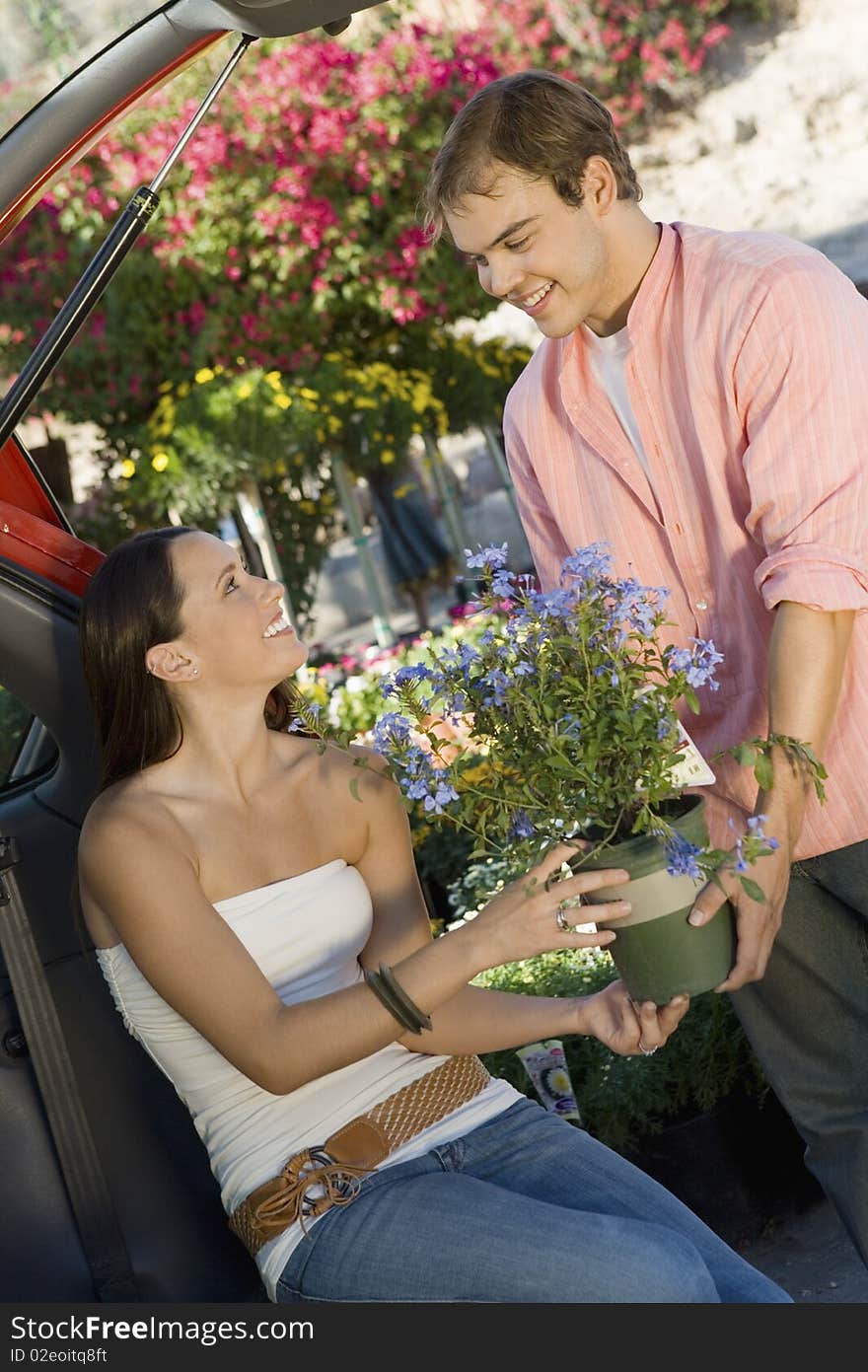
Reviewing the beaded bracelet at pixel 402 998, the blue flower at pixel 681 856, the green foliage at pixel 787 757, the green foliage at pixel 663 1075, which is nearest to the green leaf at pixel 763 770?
the green foliage at pixel 787 757

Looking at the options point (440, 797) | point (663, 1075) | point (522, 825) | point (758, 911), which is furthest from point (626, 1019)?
point (663, 1075)

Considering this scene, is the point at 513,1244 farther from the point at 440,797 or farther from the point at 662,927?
the point at 440,797

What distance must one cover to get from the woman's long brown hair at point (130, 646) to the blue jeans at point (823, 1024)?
2.42 ft

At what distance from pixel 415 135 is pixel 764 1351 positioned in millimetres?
6996

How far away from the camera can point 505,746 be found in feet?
5.66

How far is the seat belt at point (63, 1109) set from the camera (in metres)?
1.92

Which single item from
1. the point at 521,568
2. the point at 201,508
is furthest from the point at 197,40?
the point at 521,568

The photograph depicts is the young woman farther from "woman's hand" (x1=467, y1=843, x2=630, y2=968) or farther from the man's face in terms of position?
the man's face

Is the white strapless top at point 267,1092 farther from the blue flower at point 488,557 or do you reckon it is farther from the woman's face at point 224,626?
the blue flower at point 488,557

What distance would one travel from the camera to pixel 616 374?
2.12 m

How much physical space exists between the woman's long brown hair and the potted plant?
372mm

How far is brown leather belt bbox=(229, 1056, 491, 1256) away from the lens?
5.98 ft

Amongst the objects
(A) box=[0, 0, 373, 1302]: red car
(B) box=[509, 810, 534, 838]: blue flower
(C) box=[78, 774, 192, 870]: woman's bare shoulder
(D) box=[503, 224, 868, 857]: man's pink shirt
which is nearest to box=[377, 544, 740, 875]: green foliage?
(B) box=[509, 810, 534, 838]: blue flower

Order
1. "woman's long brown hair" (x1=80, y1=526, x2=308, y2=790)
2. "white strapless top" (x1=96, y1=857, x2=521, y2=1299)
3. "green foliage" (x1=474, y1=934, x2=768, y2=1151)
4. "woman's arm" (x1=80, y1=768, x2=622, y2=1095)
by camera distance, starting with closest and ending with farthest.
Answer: "woman's arm" (x1=80, y1=768, x2=622, y2=1095), "white strapless top" (x1=96, y1=857, x2=521, y2=1299), "woman's long brown hair" (x1=80, y1=526, x2=308, y2=790), "green foliage" (x1=474, y1=934, x2=768, y2=1151)
